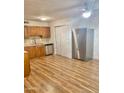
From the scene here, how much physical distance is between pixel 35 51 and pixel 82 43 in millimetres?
2880

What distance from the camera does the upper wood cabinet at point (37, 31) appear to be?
724 centimetres

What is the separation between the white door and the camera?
7.04m

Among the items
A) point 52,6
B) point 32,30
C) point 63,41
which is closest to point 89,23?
point 63,41

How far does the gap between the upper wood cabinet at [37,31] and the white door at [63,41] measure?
78 cm

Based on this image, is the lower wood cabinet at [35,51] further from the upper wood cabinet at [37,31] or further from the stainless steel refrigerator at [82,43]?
the stainless steel refrigerator at [82,43]

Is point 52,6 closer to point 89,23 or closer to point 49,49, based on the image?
point 89,23

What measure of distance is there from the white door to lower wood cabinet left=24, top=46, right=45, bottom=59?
1038 mm

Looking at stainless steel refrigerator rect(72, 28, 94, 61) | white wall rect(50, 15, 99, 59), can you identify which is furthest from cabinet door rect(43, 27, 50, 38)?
stainless steel refrigerator rect(72, 28, 94, 61)

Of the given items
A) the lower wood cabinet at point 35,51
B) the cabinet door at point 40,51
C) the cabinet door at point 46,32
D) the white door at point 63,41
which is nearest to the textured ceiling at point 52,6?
the white door at point 63,41

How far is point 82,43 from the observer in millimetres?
6066
